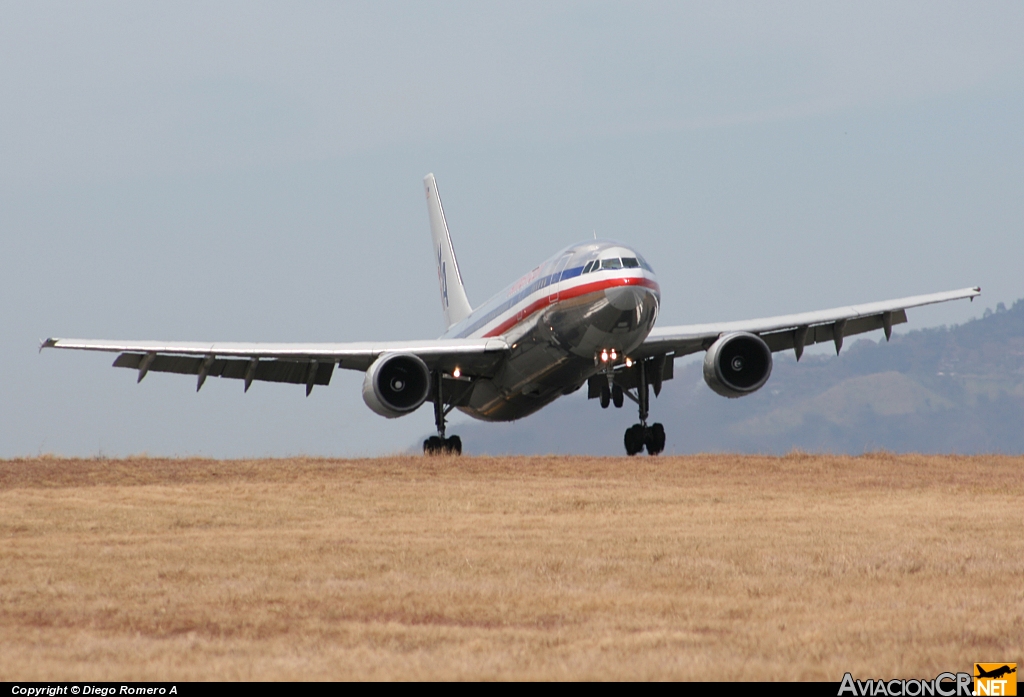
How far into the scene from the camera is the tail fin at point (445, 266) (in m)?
41.8

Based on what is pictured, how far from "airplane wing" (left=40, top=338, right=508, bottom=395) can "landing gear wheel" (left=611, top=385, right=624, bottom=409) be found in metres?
2.76

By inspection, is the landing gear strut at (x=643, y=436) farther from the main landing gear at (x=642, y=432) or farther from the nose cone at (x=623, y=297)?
the nose cone at (x=623, y=297)

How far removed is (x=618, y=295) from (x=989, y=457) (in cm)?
833

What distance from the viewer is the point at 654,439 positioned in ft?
99.2

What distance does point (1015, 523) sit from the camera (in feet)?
50.1

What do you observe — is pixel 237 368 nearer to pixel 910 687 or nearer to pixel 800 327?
pixel 800 327

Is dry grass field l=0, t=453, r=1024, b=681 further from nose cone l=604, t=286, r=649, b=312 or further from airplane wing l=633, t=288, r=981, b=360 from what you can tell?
airplane wing l=633, t=288, r=981, b=360

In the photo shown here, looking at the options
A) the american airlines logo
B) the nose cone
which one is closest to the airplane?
the nose cone

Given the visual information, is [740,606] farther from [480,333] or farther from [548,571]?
[480,333]

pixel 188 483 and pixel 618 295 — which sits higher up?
pixel 618 295

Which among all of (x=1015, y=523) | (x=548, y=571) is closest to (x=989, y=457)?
(x=1015, y=523)

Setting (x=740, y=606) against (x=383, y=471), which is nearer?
(x=740, y=606)

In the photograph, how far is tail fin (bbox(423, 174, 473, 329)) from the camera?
41812 mm

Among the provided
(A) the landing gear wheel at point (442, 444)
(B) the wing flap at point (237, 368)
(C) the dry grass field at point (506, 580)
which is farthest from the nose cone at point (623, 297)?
(B) the wing flap at point (237, 368)
